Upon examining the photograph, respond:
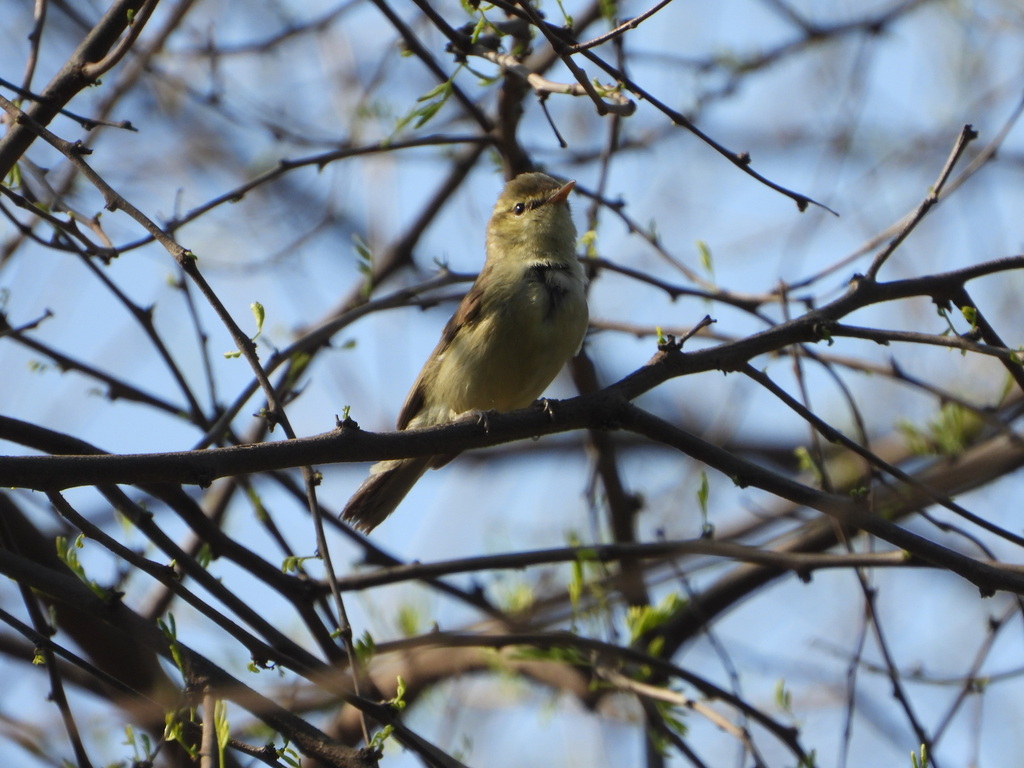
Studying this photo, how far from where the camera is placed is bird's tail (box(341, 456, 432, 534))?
468 cm

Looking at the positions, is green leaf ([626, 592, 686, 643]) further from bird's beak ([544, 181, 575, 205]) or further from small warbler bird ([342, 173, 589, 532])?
bird's beak ([544, 181, 575, 205])

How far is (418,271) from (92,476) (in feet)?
14.2

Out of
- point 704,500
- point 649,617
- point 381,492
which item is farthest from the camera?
point 381,492

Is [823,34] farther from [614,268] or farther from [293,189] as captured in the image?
[293,189]

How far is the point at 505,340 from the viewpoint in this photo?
469 cm

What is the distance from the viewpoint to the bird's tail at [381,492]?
468 cm

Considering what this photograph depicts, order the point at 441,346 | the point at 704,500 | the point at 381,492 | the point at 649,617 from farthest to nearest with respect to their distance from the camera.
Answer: the point at 441,346
the point at 381,492
the point at 649,617
the point at 704,500

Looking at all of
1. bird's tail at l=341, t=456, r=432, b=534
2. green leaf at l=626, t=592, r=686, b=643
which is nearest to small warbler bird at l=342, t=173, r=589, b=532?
bird's tail at l=341, t=456, r=432, b=534

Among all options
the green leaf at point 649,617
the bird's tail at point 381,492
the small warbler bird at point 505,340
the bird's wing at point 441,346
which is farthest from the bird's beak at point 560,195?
the green leaf at point 649,617

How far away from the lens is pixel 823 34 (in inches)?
273

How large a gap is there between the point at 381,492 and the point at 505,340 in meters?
0.85

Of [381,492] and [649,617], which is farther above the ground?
[381,492]

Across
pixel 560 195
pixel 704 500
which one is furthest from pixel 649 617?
pixel 560 195

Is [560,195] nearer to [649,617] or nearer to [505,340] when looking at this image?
[505,340]
